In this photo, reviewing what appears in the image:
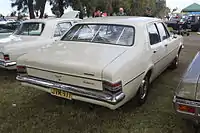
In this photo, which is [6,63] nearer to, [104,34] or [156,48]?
[104,34]

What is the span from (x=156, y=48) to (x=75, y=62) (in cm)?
182

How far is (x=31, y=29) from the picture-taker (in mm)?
6504

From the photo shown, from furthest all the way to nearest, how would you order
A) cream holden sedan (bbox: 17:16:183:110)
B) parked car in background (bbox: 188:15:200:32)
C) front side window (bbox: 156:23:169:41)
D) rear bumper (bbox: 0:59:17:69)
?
parked car in background (bbox: 188:15:200:32)
rear bumper (bbox: 0:59:17:69)
front side window (bbox: 156:23:169:41)
cream holden sedan (bbox: 17:16:183:110)

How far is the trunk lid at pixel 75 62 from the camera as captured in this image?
3.22m

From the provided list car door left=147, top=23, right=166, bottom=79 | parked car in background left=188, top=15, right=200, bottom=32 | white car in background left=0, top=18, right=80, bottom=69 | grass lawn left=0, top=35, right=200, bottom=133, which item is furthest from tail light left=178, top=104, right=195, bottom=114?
parked car in background left=188, top=15, right=200, bottom=32

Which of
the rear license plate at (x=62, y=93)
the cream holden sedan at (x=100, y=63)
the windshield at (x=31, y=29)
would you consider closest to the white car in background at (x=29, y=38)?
the windshield at (x=31, y=29)

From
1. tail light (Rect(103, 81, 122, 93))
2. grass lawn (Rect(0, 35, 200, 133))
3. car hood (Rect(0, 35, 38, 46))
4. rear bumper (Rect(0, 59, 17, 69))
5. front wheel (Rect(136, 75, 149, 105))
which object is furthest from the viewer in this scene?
car hood (Rect(0, 35, 38, 46))

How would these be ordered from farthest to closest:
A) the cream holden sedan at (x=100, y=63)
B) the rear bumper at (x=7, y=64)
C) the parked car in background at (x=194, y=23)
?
the parked car in background at (x=194, y=23) → the rear bumper at (x=7, y=64) → the cream holden sedan at (x=100, y=63)

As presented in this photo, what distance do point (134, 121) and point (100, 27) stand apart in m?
1.84

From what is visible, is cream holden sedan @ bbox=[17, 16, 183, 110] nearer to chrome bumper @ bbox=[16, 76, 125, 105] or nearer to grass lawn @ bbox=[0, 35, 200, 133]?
chrome bumper @ bbox=[16, 76, 125, 105]

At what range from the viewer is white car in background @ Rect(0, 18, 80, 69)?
527 centimetres

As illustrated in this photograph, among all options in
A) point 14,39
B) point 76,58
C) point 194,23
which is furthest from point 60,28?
point 194,23

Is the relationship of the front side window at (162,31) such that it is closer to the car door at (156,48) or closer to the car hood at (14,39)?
the car door at (156,48)

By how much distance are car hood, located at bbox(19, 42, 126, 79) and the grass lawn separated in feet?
2.58
